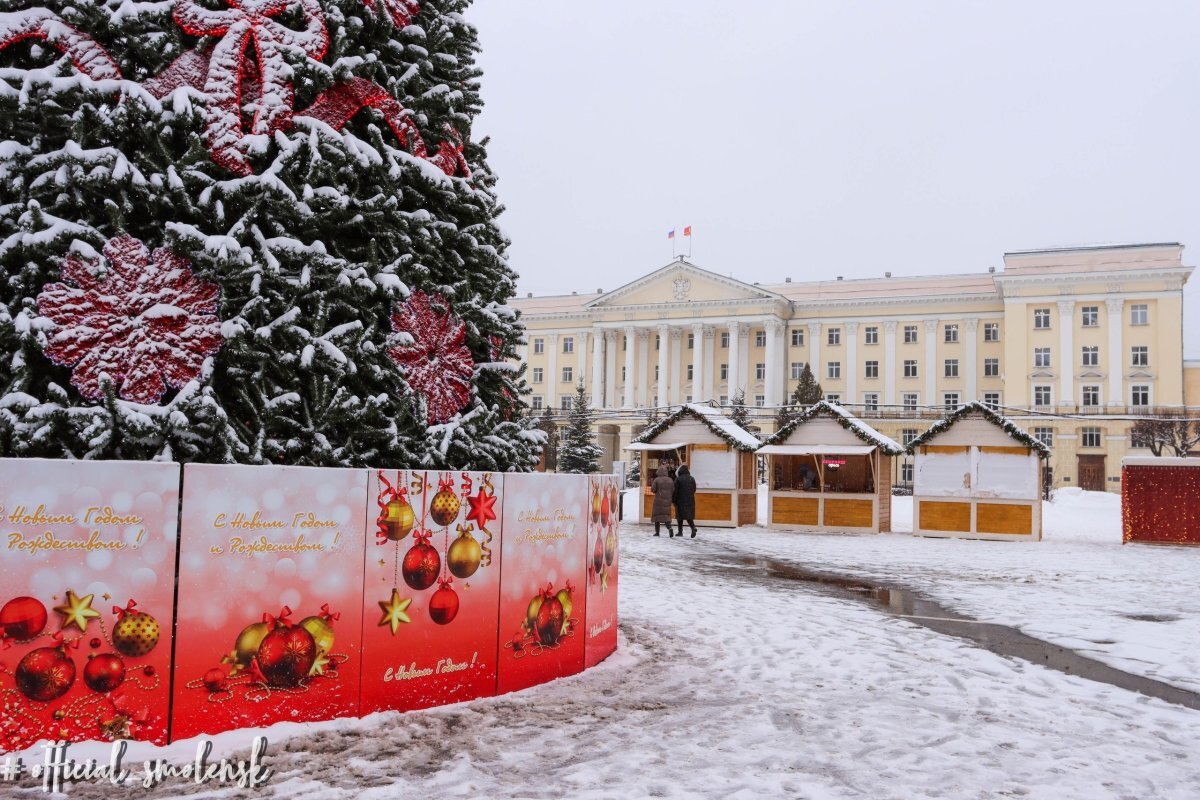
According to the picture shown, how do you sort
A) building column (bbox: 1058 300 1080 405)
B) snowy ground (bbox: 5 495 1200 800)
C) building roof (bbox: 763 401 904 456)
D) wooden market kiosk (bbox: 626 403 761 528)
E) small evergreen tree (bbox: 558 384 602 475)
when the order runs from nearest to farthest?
snowy ground (bbox: 5 495 1200 800), building roof (bbox: 763 401 904 456), wooden market kiosk (bbox: 626 403 761 528), small evergreen tree (bbox: 558 384 602 475), building column (bbox: 1058 300 1080 405)

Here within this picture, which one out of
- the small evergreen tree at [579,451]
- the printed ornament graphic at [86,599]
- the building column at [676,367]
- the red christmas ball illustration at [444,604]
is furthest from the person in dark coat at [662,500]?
the building column at [676,367]

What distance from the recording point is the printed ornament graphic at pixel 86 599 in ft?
13.1

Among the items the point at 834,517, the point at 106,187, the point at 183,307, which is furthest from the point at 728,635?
the point at 834,517

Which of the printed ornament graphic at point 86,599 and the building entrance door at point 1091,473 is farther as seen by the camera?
the building entrance door at point 1091,473

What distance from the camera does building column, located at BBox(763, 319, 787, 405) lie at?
72.0m

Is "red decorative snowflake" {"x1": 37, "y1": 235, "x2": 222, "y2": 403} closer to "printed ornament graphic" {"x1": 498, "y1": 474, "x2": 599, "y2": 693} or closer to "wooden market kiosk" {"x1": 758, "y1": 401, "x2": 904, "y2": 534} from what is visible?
"printed ornament graphic" {"x1": 498, "y1": 474, "x2": 599, "y2": 693}

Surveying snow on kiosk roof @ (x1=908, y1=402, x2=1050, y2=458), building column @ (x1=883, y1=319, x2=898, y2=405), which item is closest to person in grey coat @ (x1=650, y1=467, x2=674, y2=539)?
snow on kiosk roof @ (x1=908, y1=402, x2=1050, y2=458)

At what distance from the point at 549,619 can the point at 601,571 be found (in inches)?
32.9

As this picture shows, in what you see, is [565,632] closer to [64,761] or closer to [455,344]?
[455,344]

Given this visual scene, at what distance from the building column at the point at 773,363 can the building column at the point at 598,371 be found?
14.2 meters

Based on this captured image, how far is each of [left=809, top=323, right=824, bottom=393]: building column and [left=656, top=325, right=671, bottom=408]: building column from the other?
11842 mm

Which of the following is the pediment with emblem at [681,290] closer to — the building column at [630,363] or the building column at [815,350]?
the building column at [630,363]

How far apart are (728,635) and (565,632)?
2504 mm

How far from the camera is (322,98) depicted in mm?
5605
